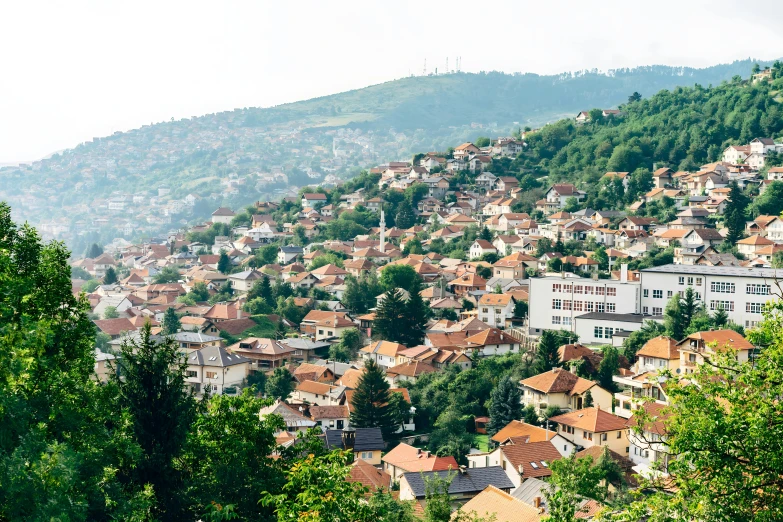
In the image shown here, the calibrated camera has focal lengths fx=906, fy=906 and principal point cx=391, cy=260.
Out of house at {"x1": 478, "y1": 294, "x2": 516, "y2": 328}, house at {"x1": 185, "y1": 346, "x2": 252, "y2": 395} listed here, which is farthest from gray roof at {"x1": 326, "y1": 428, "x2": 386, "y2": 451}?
house at {"x1": 478, "y1": 294, "x2": 516, "y2": 328}

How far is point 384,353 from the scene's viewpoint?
4091 centimetres

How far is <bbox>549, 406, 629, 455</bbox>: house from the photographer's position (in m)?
28.5

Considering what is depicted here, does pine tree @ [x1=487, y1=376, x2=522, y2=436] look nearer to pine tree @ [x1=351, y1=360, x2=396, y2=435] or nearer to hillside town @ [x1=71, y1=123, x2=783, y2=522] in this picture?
hillside town @ [x1=71, y1=123, x2=783, y2=522]

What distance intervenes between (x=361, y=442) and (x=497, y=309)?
51.4 ft

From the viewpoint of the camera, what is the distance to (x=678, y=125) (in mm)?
79500

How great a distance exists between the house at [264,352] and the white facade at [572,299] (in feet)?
37.7

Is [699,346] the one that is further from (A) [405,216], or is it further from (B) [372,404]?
(A) [405,216]

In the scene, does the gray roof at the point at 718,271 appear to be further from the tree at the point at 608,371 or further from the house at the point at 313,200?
the house at the point at 313,200

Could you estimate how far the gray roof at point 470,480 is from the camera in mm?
23594

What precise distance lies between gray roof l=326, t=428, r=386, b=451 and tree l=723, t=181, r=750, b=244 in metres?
28.0

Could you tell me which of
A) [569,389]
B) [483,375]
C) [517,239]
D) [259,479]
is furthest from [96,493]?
[517,239]

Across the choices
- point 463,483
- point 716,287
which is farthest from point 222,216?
point 463,483

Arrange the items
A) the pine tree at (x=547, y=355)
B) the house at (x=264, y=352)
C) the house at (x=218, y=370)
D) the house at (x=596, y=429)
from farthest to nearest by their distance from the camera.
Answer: the house at (x=264, y=352) → the house at (x=218, y=370) → the pine tree at (x=547, y=355) → the house at (x=596, y=429)

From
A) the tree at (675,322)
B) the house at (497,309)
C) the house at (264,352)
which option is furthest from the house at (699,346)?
the house at (264,352)
